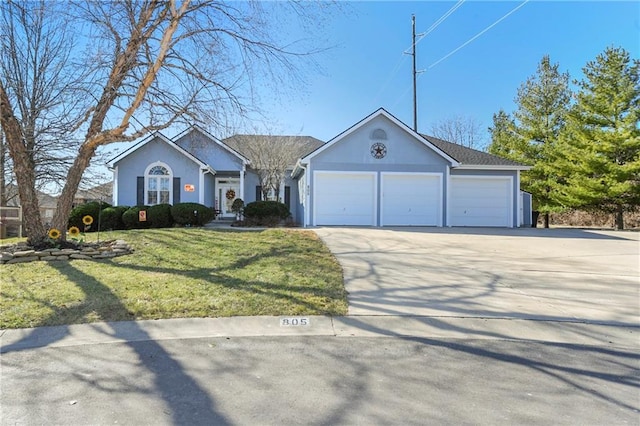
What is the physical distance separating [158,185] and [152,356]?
15264 millimetres

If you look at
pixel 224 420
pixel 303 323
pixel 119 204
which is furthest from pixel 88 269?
pixel 119 204

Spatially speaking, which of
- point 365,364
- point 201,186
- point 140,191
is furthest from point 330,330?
point 140,191

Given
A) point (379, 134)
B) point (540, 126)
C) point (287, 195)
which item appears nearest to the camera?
point (379, 134)

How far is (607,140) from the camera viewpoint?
18578 mm

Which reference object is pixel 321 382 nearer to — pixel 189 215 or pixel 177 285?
pixel 177 285

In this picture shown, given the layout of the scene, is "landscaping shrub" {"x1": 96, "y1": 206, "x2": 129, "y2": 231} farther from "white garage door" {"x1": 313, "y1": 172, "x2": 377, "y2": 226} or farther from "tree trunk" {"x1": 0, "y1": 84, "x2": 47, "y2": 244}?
"white garage door" {"x1": 313, "y1": 172, "x2": 377, "y2": 226}

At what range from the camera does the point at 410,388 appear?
3293mm

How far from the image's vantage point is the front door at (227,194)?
21406 mm

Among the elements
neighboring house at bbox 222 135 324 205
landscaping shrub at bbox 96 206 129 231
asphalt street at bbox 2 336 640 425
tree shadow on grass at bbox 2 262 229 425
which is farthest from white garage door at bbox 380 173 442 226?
asphalt street at bbox 2 336 640 425

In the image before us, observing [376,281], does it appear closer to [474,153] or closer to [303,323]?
[303,323]

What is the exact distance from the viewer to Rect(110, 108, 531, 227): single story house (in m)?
16.4

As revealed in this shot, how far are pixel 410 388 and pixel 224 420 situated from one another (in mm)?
1581

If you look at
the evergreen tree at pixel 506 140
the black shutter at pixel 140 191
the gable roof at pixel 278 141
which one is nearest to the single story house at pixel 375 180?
the black shutter at pixel 140 191

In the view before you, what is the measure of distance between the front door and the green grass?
11.5 m
